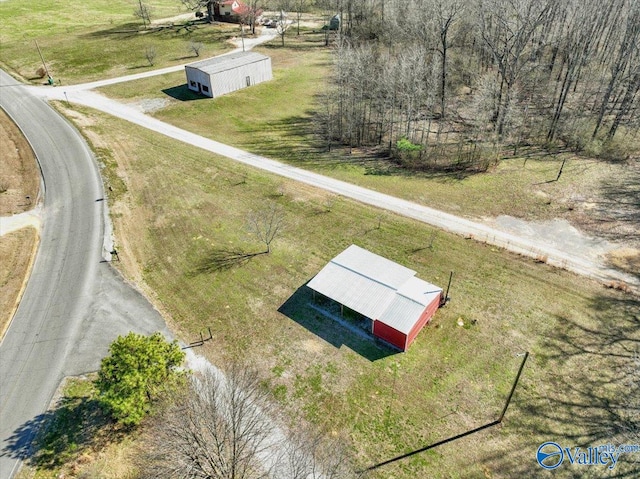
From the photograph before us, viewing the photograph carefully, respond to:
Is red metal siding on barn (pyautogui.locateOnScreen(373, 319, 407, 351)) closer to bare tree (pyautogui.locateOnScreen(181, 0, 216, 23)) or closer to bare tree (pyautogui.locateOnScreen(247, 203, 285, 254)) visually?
bare tree (pyautogui.locateOnScreen(247, 203, 285, 254))

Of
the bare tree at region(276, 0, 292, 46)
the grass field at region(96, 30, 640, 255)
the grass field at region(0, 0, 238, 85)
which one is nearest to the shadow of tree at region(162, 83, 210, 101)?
the grass field at region(96, 30, 640, 255)

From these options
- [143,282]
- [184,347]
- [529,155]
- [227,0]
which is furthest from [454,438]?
[227,0]

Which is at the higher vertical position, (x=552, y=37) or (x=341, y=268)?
(x=552, y=37)

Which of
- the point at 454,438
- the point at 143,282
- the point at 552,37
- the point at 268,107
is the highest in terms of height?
the point at 552,37

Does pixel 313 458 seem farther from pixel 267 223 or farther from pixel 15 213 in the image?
pixel 15 213

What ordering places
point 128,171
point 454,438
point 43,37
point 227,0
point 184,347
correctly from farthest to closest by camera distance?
point 227,0 → point 43,37 → point 128,171 → point 184,347 → point 454,438

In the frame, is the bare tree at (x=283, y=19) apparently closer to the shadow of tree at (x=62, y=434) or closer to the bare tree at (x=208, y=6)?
the bare tree at (x=208, y=6)

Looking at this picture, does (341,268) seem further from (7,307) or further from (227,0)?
(227,0)

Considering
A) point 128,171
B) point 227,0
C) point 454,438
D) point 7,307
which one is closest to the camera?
point 454,438
